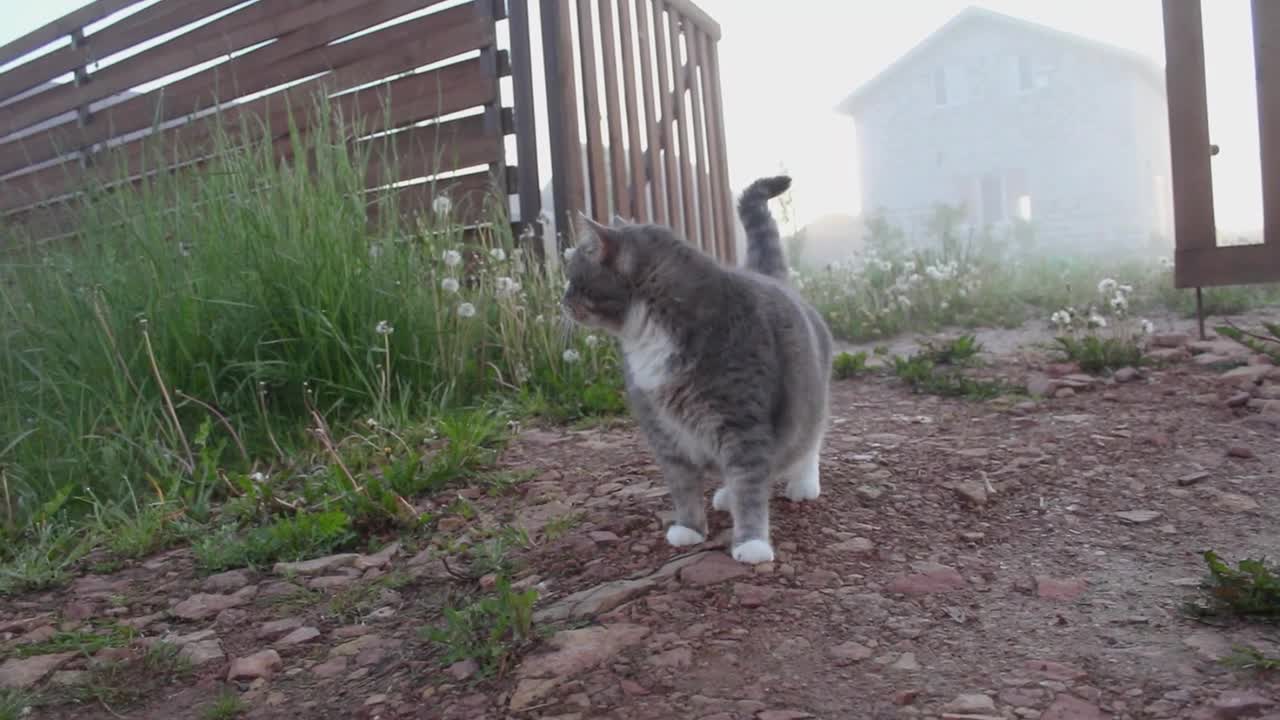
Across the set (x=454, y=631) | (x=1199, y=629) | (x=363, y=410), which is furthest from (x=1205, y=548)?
(x=363, y=410)

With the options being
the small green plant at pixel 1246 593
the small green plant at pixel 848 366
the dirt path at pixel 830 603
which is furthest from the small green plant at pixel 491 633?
the small green plant at pixel 848 366

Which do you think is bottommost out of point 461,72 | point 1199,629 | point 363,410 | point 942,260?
point 1199,629

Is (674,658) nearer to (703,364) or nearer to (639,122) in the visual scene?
(703,364)

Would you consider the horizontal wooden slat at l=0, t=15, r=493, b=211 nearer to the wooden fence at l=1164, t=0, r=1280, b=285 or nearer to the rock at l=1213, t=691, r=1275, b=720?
the wooden fence at l=1164, t=0, r=1280, b=285

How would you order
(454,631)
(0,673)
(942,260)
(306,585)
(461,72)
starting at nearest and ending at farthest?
1. (454,631)
2. (0,673)
3. (306,585)
4. (461,72)
5. (942,260)

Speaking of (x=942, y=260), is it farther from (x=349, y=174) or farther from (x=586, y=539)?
(x=586, y=539)

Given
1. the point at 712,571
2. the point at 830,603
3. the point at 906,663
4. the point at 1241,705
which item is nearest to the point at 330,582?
the point at 712,571

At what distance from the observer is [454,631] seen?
1741 millimetres

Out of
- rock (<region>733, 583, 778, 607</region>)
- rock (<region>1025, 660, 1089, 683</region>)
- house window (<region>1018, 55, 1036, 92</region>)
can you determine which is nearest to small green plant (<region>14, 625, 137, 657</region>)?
rock (<region>733, 583, 778, 607</region>)

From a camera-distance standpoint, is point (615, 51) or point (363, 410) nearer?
point (363, 410)

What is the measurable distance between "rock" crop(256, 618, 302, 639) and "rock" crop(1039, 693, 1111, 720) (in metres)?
1.51

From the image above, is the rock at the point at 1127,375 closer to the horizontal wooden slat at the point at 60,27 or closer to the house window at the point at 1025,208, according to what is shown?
the house window at the point at 1025,208

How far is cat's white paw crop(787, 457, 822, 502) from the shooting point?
8.02 feet

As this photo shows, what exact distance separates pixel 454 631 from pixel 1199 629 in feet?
4.52
